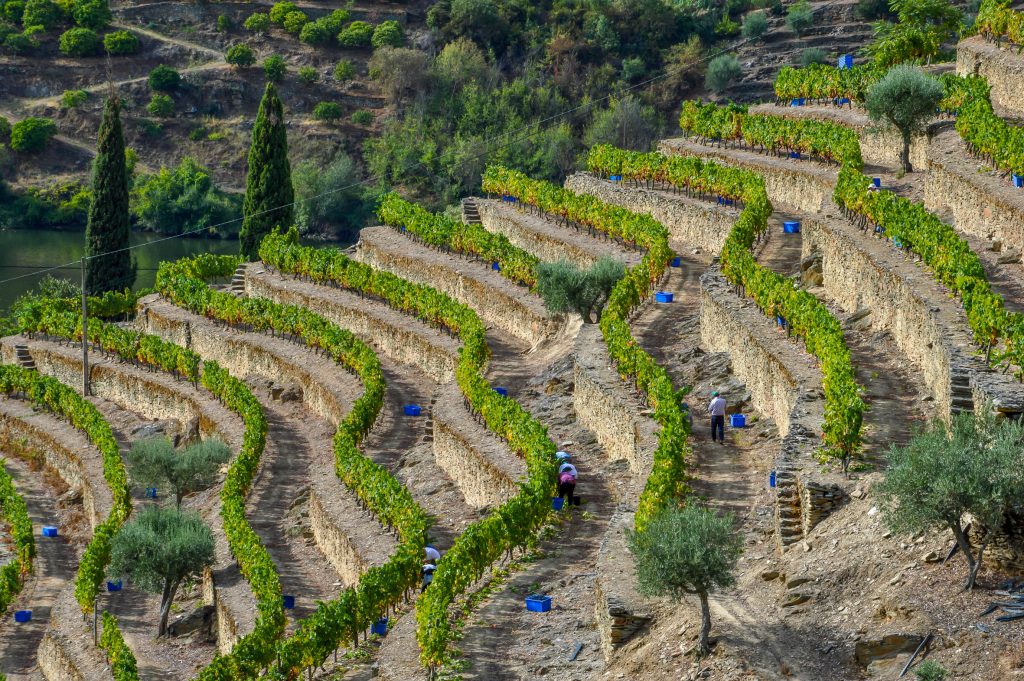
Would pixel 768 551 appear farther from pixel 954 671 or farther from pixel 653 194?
pixel 653 194

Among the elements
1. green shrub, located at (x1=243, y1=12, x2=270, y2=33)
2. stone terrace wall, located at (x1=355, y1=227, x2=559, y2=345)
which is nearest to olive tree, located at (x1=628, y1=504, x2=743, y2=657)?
stone terrace wall, located at (x1=355, y1=227, x2=559, y2=345)

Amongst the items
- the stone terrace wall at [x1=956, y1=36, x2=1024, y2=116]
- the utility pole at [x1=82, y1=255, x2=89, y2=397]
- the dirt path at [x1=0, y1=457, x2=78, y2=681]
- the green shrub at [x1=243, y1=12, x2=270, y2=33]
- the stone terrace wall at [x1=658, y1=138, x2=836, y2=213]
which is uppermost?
the stone terrace wall at [x1=956, y1=36, x2=1024, y2=116]

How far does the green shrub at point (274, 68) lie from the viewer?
358 feet

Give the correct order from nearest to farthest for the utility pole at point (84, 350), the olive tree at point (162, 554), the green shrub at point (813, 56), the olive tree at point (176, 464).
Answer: the olive tree at point (162, 554), the olive tree at point (176, 464), the utility pole at point (84, 350), the green shrub at point (813, 56)

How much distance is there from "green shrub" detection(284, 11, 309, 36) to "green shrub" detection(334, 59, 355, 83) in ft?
14.8

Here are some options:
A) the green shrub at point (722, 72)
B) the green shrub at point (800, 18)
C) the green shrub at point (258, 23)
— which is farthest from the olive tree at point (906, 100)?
the green shrub at point (258, 23)

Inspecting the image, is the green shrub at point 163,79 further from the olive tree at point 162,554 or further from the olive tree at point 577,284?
the olive tree at point 162,554

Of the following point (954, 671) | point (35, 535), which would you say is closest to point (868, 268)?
point (954, 671)

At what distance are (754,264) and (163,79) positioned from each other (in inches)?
2996

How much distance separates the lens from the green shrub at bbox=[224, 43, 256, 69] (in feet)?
362

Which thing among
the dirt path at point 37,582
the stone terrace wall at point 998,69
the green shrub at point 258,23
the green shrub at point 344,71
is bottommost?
the dirt path at point 37,582

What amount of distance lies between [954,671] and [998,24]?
116ft

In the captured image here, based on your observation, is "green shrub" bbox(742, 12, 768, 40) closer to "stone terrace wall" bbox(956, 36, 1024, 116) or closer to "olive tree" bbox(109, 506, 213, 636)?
"stone terrace wall" bbox(956, 36, 1024, 116)

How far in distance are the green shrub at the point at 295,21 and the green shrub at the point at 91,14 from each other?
12143mm
